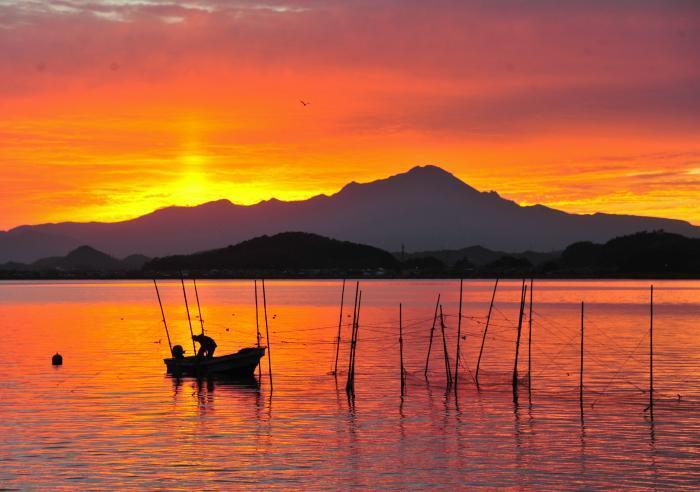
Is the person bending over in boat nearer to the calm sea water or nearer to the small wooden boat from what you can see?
the small wooden boat

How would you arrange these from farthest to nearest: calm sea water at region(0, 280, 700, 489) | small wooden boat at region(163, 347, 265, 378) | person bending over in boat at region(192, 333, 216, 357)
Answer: person bending over in boat at region(192, 333, 216, 357) → small wooden boat at region(163, 347, 265, 378) → calm sea water at region(0, 280, 700, 489)

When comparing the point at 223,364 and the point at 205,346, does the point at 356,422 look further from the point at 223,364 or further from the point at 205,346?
the point at 205,346

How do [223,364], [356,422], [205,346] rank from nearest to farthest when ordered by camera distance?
[356,422] → [223,364] → [205,346]

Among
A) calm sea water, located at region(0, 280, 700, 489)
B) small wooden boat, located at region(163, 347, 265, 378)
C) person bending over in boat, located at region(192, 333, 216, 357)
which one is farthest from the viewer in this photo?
person bending over in boat, located at region(192, 333, 216, 357)

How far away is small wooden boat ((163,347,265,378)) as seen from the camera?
176 ft

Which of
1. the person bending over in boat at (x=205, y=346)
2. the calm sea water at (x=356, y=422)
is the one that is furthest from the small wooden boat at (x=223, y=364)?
the calm sea water at (x=356, y=422)

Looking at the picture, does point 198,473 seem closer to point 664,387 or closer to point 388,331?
point 664,387

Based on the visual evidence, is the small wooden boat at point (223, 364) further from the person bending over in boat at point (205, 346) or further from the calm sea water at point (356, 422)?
the calm sea water at point (356, 422)

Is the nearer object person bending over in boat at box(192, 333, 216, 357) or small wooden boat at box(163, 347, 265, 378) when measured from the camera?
small wooden boat at box(163, 347, 265, 378)

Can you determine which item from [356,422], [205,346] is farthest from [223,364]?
[356,422]

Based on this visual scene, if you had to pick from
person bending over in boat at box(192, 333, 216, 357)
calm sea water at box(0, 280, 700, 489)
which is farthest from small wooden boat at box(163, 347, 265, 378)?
calm sea water at box(0, 280, 700, 489)

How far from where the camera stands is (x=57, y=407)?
4309 centimetres

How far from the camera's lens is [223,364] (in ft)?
177

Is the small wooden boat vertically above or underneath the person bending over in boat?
underneath
